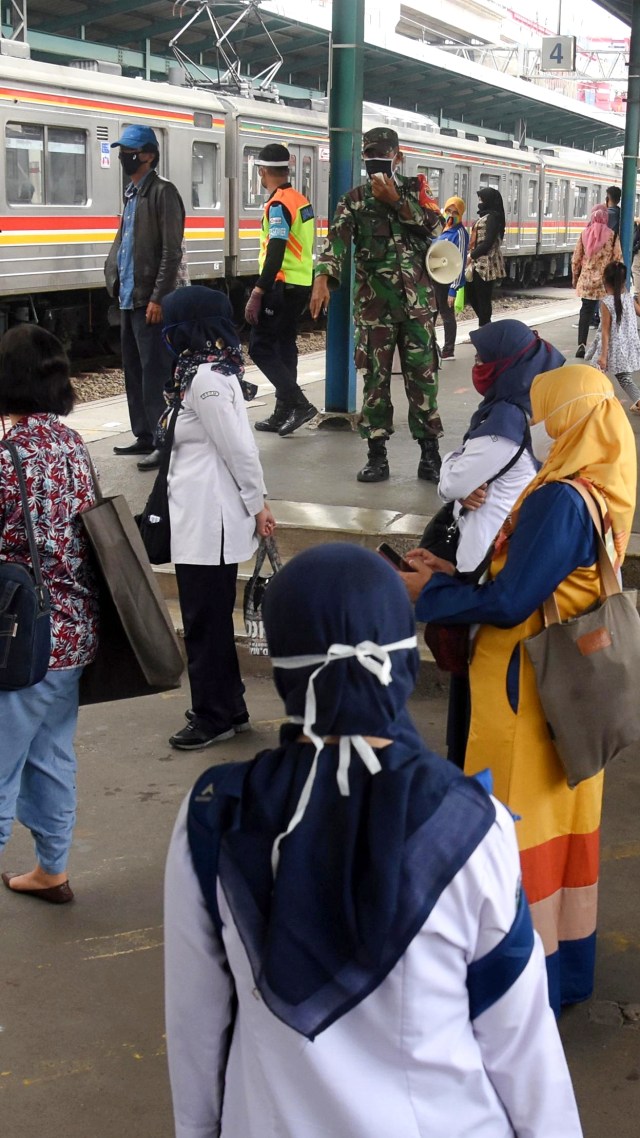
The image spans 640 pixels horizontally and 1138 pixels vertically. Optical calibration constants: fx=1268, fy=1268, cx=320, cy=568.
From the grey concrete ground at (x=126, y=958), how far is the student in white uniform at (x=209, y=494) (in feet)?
0.84

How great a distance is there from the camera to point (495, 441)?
12.1ft

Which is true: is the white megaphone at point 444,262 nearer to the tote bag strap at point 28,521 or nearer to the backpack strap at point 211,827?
the tote bag strap at point 28,521

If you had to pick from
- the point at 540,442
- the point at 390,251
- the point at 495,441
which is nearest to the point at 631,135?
the point at 390,251

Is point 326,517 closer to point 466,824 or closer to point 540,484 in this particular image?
point 540,484

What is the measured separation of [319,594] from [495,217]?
12.5 metres

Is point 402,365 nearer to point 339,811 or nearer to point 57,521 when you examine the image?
point 57,521

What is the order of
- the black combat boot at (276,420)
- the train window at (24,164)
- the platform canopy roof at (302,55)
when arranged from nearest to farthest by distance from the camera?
the black combat boot at (276,420) → the train window at (24,164) → the platform canopy roof at (302,55)

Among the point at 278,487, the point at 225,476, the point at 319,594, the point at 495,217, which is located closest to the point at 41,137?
the point at 495,217

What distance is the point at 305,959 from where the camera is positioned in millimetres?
1440

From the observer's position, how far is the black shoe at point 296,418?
329 inches

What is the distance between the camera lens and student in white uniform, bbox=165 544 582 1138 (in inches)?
56.7

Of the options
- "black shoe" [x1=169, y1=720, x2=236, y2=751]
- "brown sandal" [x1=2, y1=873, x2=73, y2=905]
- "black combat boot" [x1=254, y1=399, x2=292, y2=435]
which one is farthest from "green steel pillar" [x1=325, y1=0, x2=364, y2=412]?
"brown sandal" [x1=2, y1=873, x2=73, y2=905]

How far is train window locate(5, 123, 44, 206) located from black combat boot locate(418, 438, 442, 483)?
7100 mm

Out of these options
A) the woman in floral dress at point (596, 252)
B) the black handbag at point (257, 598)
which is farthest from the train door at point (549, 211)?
the black handbag at point (257, 598)
